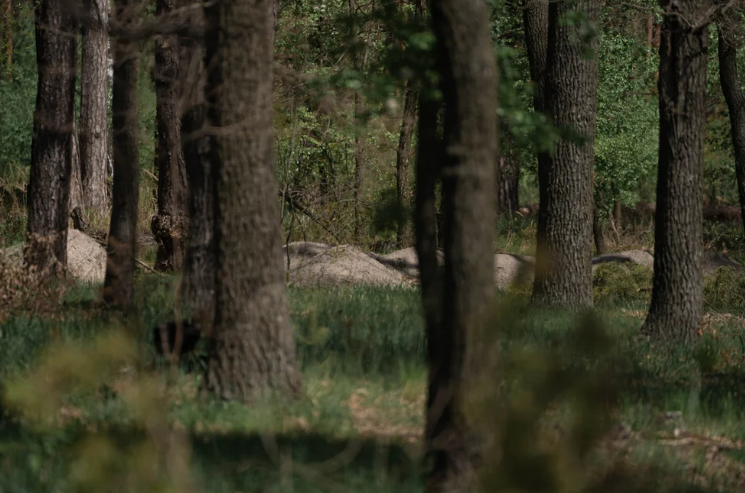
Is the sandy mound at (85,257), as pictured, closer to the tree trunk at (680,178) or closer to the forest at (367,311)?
the forest at (367,311)

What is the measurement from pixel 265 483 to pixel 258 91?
300 cm

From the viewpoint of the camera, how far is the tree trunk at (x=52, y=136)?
40.6 ft

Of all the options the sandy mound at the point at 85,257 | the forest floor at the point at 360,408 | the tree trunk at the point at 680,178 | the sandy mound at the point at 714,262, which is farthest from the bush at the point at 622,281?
the sandy mound at the point at 85,257

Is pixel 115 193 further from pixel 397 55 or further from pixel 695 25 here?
pixel 695 25

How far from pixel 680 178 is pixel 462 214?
6724 mm

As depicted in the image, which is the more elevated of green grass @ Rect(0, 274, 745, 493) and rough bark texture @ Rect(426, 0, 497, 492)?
rough bark texture @ Rect(426, 0, 497, 492)

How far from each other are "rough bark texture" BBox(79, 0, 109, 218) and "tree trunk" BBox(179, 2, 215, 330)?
13773 mm

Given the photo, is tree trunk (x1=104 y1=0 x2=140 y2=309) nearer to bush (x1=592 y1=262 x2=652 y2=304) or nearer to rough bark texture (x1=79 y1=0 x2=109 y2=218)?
bush (x1=592 y1=262 x2=652 y2=304)

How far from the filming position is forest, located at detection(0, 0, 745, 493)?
3723 millimetres

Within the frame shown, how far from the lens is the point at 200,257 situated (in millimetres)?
8938

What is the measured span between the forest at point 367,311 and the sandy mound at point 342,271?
6 cm

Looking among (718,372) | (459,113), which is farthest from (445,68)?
(718,372)

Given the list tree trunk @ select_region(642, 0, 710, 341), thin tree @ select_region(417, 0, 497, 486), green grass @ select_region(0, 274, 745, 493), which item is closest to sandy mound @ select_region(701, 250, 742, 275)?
tree trunk @ select_region(642, 0, 710, 341)

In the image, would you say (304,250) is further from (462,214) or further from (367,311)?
(462,214)
